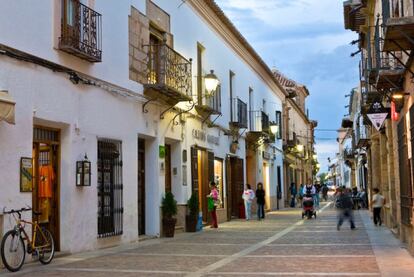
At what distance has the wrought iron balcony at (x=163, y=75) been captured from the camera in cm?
1598

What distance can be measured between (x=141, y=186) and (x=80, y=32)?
5521mm

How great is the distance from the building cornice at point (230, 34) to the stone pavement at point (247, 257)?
8.16 meters

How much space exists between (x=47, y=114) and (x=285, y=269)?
5258 millimetres

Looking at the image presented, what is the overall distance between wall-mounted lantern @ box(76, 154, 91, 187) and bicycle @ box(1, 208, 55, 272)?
5.12 feet

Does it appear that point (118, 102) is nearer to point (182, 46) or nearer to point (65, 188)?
point (65, 188)

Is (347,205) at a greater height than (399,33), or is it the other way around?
(399,33)

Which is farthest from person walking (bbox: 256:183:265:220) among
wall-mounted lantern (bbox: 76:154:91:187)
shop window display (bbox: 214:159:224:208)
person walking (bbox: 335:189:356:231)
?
wall-mounted lantern (bbox: 76:154:91:187)

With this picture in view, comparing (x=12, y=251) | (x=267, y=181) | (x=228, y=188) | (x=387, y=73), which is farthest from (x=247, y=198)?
(x=12, y=251)

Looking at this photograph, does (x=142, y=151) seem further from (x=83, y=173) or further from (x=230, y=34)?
(x=230, y=34)

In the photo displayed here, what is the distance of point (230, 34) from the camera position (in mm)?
25172

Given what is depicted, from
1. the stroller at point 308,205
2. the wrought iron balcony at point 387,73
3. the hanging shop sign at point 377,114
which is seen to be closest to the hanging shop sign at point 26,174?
the wrought iron balcony at point 387,73

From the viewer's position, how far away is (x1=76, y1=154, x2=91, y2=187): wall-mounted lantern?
12.6 metres

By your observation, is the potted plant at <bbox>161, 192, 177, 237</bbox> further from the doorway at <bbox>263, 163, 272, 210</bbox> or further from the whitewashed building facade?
the doorway at <bbox>263, 163, 272, 210</bbox>

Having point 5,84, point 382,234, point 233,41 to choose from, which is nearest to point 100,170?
point 5,84
